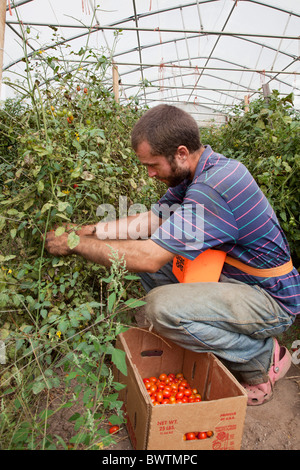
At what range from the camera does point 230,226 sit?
1455mm

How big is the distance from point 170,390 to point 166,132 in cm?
117

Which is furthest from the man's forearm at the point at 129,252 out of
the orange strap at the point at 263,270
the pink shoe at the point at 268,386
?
the pink shoe at the point at 268,386

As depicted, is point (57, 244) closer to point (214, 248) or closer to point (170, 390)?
point (214, 248)

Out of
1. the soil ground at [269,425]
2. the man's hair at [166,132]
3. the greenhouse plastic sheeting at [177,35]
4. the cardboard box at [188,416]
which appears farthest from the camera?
the greenhouse plastic sheeting at [177,35]

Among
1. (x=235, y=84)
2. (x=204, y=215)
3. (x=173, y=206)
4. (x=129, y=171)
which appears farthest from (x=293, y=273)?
(x=235, y=84)

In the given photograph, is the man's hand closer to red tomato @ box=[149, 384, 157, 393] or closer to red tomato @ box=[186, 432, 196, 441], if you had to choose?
red tomato @ box=[149, 384, 157, 393]

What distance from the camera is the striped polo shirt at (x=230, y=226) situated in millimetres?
1407

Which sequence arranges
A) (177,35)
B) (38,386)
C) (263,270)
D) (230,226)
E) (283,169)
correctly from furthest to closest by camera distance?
(177,35)
(283,169)
(263,270)
(230,226)
(38,386)

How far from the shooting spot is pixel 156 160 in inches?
62.9

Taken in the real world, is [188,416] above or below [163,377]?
above

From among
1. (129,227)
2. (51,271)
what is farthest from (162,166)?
(51,271)

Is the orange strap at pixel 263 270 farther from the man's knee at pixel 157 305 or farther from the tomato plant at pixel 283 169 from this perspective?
the tomato plant at pixel 283 169

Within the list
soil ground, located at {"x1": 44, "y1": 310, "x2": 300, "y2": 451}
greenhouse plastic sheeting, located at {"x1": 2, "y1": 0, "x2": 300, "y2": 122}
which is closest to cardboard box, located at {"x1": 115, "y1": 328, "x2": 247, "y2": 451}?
soil ground, located at {"x1": 44, "y1": 310, "x2": 300, "y2": 451}

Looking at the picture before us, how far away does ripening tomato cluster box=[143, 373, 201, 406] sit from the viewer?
4.75ft
